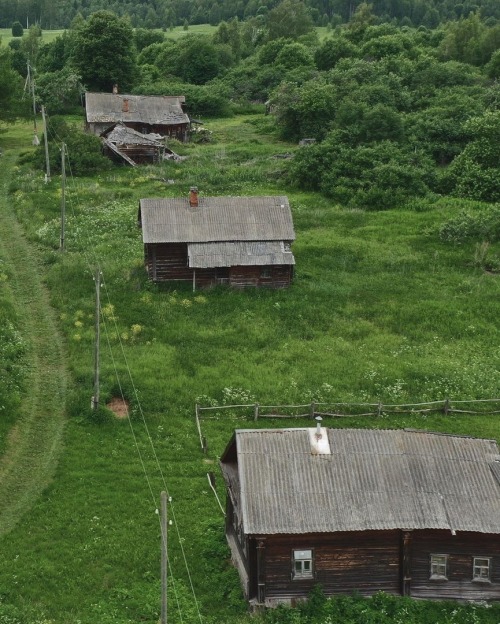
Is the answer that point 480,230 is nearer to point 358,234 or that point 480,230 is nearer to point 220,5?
point 358,234

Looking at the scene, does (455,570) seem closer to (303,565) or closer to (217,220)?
(303,565)

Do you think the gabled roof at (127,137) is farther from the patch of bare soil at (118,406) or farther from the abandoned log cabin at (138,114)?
the patch of bare soil at (118,406)

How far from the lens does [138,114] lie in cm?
7375

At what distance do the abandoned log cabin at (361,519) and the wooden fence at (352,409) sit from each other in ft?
27.7

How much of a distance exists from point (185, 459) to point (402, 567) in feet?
30.5

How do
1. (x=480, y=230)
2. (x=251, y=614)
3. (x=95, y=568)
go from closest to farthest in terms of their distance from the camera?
(x=251, y=614)
(x=95, y=568)
(x=480, y=230)

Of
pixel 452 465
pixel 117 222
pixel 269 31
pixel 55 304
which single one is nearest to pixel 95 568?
pixel 452 465

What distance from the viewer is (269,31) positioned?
12075 centimetres

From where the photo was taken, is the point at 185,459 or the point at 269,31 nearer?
the point at 185,459

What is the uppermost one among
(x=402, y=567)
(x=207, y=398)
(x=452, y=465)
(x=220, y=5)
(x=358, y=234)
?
(x=452, y=465)

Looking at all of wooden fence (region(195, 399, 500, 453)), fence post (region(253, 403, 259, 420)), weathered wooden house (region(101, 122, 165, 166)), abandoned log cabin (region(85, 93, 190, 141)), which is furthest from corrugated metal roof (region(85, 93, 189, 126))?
fence post (region(253, 403, 259, 420))

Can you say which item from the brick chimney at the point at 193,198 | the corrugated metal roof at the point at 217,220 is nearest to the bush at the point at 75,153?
the corrugated metal roof at the point at 217,220

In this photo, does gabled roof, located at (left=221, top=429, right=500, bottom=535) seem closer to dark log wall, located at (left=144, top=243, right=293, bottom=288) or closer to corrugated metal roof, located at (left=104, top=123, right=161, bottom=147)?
dark log wall, located at (left=144, top=243, right=293, bottom=288)

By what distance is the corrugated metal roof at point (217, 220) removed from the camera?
139ft
